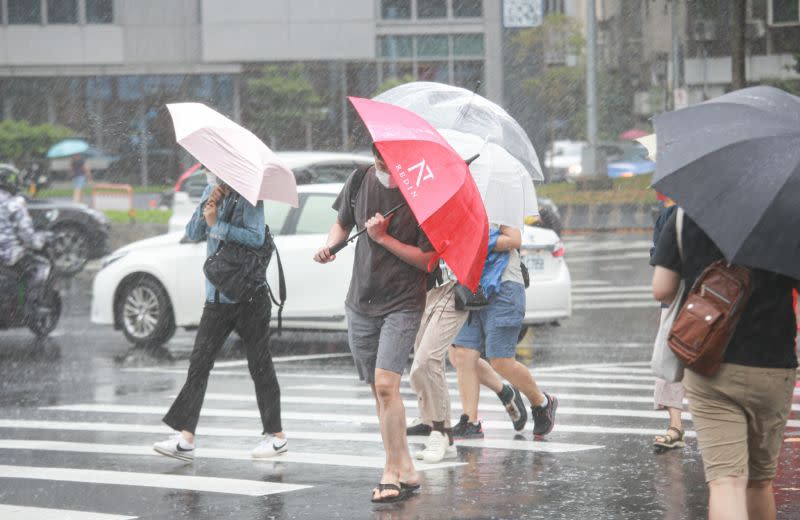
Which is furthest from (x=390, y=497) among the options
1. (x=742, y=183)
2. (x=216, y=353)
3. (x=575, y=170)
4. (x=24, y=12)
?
(x=24, y=12)

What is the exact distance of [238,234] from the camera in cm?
820

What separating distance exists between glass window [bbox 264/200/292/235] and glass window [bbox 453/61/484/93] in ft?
111

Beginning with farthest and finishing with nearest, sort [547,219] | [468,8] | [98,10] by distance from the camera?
[468,8] < [98,10] < [547,219]

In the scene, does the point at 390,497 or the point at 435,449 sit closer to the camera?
Result: the point at 390,497

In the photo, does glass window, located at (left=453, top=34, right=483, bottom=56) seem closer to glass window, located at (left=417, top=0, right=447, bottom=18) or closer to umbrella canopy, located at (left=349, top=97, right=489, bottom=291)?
glass window, located at (left=417, top=0, right=447, bottom=18)

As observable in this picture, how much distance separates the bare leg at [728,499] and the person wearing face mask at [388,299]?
2.29 metres

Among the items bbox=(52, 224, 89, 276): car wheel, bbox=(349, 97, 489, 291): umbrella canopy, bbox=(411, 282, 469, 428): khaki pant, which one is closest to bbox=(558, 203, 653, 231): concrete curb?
bbox=(52, 224, 89, 276): car wheel

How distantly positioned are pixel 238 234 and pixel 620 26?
3777 centimetres

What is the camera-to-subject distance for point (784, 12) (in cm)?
4112

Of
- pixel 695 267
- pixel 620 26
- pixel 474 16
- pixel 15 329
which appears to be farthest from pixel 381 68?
pixel 695 267

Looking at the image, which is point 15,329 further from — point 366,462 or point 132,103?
point 132,103

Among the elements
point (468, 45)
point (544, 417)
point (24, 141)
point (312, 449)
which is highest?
point (468, 45)

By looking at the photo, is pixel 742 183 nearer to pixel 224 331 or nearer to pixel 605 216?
pixel 224 331

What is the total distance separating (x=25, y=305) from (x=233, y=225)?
7018mm
